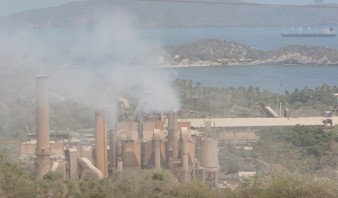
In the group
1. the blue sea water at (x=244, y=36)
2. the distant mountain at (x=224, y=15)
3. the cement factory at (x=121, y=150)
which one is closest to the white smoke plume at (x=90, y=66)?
the cement factory at (x=121, y=150)

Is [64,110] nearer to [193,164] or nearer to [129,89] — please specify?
[129,89]

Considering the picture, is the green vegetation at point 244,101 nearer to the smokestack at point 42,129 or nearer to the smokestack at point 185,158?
the smokestack at point 185,158

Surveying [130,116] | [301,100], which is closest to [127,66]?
[301,100]

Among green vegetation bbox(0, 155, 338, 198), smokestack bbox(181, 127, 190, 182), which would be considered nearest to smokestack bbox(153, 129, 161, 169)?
smokestack bbox(181, 127, 190, 182)

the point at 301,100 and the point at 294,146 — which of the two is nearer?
the point at 294,146

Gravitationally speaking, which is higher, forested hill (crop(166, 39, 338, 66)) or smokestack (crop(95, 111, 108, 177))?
forested hill (crop(166, 39, 338, 66))

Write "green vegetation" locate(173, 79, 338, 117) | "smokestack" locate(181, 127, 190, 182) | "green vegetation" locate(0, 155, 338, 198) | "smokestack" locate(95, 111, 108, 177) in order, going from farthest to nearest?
"green vegetation" locate(173, 79, 338, 117), "smokestack" locate(181, 127, 190, 182), "smokestack" locate(95, 111, 108, 177), "green vegetation" locate(0, 155, 338, 198)

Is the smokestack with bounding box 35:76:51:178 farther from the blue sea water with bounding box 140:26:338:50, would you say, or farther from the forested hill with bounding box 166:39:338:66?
the blue sea water with bounding box 140:26:338:50
